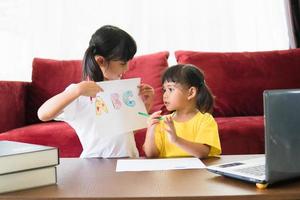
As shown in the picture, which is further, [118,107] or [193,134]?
[193,134]

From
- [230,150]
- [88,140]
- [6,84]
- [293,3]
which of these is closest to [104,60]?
[88,140]

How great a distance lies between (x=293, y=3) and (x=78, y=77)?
1462mm

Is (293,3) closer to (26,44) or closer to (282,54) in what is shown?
(282,54)

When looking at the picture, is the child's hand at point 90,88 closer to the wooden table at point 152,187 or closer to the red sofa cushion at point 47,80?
the wooden table at point 152,187

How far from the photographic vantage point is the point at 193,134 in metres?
1.44

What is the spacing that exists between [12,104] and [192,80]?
1276mm

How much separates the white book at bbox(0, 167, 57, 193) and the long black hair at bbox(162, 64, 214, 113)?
0.69m

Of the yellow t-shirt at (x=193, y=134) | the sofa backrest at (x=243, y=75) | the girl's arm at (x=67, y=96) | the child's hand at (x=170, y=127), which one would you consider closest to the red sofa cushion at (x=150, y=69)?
the sofa backrest at (x=243, y=75)

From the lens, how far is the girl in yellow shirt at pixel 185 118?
138cm

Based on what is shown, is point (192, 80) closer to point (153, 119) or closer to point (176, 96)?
point (176, 96)

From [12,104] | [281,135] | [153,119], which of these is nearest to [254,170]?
[281,135]

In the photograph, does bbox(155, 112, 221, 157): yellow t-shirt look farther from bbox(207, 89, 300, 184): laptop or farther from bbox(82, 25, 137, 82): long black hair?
bbox(207, 89, 300, 184): laptop

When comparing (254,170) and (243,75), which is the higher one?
(243,75)

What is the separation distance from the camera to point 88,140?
1.56m
